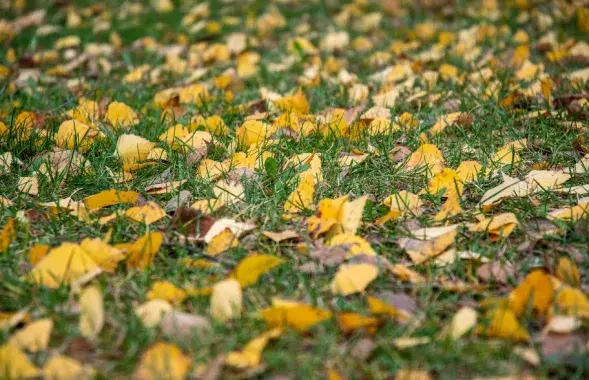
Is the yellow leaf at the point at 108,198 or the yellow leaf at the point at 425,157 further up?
the yellow leaf at the point at 108,198

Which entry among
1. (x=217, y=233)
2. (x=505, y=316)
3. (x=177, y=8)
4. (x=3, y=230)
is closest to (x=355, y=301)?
(x=505, y=316)

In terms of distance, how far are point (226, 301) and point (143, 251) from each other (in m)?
0.29

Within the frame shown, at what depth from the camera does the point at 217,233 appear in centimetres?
172

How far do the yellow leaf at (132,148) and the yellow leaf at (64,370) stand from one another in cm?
109

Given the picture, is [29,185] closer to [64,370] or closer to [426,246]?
[64,370]

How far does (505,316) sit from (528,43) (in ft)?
8.85

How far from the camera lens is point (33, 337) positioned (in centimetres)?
131

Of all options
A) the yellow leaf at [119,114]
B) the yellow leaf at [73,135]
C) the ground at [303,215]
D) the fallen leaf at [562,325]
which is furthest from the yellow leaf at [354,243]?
the yellow leaf at [119,114]

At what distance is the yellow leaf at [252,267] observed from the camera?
4.93 feet

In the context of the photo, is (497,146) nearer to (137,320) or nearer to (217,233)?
(217,233)

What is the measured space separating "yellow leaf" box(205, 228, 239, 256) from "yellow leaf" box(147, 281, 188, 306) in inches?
9.2

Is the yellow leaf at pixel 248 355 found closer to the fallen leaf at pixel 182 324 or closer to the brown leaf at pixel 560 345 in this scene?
the fallen leaf at pixel 182 324

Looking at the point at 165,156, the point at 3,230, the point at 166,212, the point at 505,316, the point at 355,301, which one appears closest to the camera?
the point at 505,316

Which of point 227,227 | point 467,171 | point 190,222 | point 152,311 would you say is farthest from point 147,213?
point 467,171
